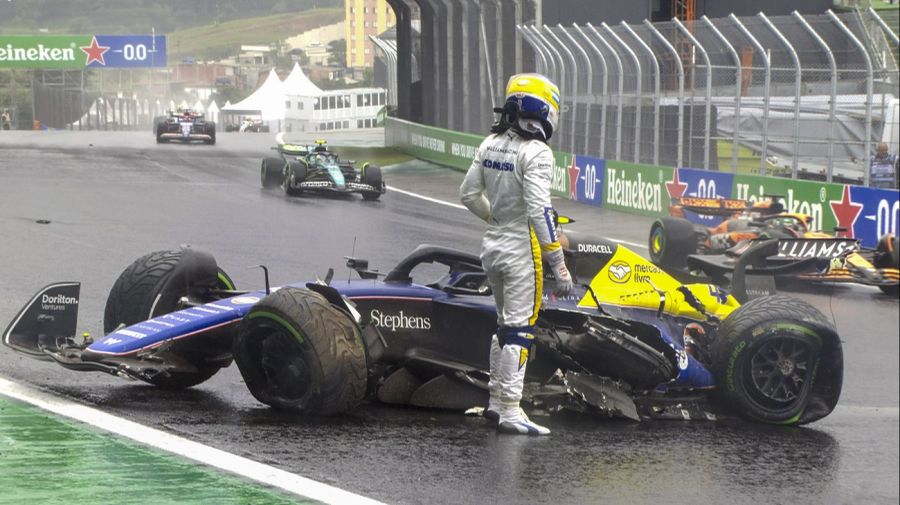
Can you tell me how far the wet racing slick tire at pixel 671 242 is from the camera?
14.1 metres

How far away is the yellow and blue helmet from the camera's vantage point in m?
6.45

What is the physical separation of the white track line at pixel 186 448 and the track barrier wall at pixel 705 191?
860cm

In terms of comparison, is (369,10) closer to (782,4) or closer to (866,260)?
(782,4)

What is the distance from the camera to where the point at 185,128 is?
3325 centimetres

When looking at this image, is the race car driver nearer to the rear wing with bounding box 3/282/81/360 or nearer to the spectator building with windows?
the rear wing with bounding box 3/282/81/360

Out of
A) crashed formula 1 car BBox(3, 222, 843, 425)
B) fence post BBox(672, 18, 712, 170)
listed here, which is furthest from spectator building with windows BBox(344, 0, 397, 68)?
crashed formula 1 car BBox(3, 222, 843, 425)

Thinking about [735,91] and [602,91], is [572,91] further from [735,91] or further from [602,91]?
[735,91]

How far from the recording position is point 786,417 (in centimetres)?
662

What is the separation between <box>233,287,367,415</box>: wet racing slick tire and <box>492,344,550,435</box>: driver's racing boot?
0.68 meters

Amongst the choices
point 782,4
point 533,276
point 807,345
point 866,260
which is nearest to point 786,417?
point 807,345

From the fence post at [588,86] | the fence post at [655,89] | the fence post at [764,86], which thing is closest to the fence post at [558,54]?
the fence post at [588,86]

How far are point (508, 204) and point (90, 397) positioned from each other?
2.40 metres

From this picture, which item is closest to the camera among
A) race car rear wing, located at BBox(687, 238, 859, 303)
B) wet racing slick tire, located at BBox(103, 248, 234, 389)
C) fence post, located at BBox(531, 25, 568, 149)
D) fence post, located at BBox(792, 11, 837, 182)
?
wet racing slick tire, located at BBox(103, 248, 234, 389)

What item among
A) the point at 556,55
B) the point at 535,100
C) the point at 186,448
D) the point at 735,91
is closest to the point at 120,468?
the point at 186,448
